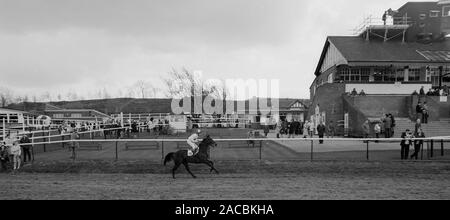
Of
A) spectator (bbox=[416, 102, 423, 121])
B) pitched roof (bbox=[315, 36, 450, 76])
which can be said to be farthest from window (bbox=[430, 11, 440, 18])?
spectator (bbox=[416, 102, 423, 121])

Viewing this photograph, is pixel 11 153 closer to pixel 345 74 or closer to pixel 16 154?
pixel 16 154

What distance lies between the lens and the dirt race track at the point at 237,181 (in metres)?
10.8

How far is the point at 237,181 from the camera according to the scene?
13055 millimetres

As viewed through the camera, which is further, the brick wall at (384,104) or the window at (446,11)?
the window at (446,11)

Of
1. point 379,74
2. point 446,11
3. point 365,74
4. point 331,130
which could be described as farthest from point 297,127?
point 446,11

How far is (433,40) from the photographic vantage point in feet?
138

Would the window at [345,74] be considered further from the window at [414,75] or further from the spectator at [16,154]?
the spectator at [16,154]

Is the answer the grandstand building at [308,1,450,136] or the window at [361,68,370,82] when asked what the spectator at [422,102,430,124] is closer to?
the grandstand building at [308,1,450,136]

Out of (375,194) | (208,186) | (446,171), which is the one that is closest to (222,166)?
(208,186)

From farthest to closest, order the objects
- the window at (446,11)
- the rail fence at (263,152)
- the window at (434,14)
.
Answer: the window at (434,14) < the window at (446,11) < the rail fence at (263,152)

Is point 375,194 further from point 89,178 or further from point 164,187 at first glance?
point 89,178

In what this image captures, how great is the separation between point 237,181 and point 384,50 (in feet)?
106

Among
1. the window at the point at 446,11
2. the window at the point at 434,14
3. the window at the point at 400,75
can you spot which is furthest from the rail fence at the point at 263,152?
the window at the point at 446,11

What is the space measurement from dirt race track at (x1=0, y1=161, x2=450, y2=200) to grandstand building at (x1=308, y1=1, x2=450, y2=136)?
1322 cm
